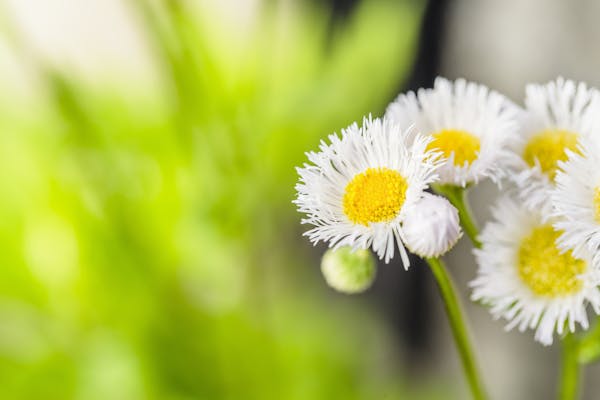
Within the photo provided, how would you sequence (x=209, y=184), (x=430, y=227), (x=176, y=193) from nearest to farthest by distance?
(x=430, y=227) → (x=209, y=184) → (x=176, y=193)

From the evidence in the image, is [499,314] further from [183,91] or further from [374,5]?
[374,5]

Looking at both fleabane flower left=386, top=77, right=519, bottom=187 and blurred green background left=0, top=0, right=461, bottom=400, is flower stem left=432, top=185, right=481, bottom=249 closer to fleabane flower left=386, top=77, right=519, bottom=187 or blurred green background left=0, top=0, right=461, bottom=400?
fleabane flower left=386, top=77, right=519, bottom=187

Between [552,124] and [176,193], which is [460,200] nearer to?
[552,124]

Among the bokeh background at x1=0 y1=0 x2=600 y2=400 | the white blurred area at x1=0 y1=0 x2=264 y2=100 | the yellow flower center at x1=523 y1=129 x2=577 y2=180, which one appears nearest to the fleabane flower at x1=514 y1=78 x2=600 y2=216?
the yellow flower center at x1=523 y1=129 x2=577 y2=180

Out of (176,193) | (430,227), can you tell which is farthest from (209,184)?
(430,227)

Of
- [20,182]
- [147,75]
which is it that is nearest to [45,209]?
[20,182]

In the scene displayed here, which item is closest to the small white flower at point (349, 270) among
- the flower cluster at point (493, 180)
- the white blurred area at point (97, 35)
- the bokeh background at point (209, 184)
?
the flower cluster at point (493, 180)
